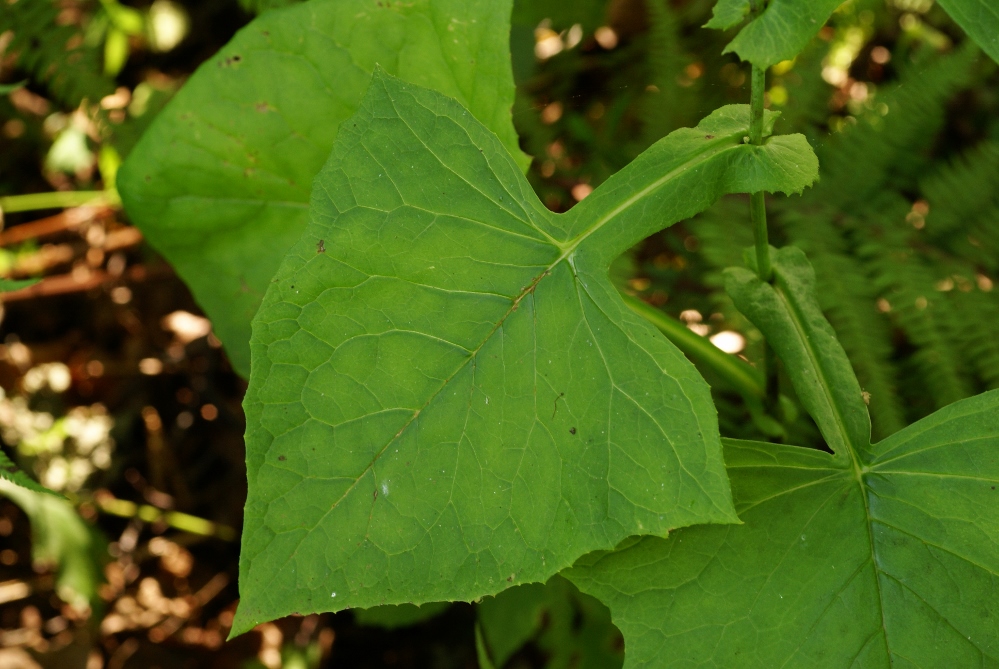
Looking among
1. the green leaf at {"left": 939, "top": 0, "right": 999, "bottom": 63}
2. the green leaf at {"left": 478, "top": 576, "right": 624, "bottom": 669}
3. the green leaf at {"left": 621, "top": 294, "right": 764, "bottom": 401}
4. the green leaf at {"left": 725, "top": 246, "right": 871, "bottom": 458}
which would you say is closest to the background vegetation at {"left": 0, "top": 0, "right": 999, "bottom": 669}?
the green leaf at {"left": 478, "top": 576, "right": 624, "bottom": 669}

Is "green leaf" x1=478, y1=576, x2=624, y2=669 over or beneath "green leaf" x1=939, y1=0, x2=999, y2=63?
beneath

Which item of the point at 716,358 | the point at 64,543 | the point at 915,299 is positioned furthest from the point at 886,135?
the point at 64,543

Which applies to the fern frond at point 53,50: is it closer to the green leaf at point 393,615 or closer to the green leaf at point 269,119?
the green leaf at point 269,119

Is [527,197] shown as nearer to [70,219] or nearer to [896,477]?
[896,477]

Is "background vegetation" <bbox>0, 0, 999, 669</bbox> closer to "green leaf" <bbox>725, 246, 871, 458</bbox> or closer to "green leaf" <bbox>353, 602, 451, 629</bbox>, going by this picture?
"green leaf" <bbox>353, 602, 451, 629</bbox>

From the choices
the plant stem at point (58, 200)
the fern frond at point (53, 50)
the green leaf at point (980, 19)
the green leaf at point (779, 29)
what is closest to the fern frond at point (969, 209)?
A: the green leaf at point (980, 19)
